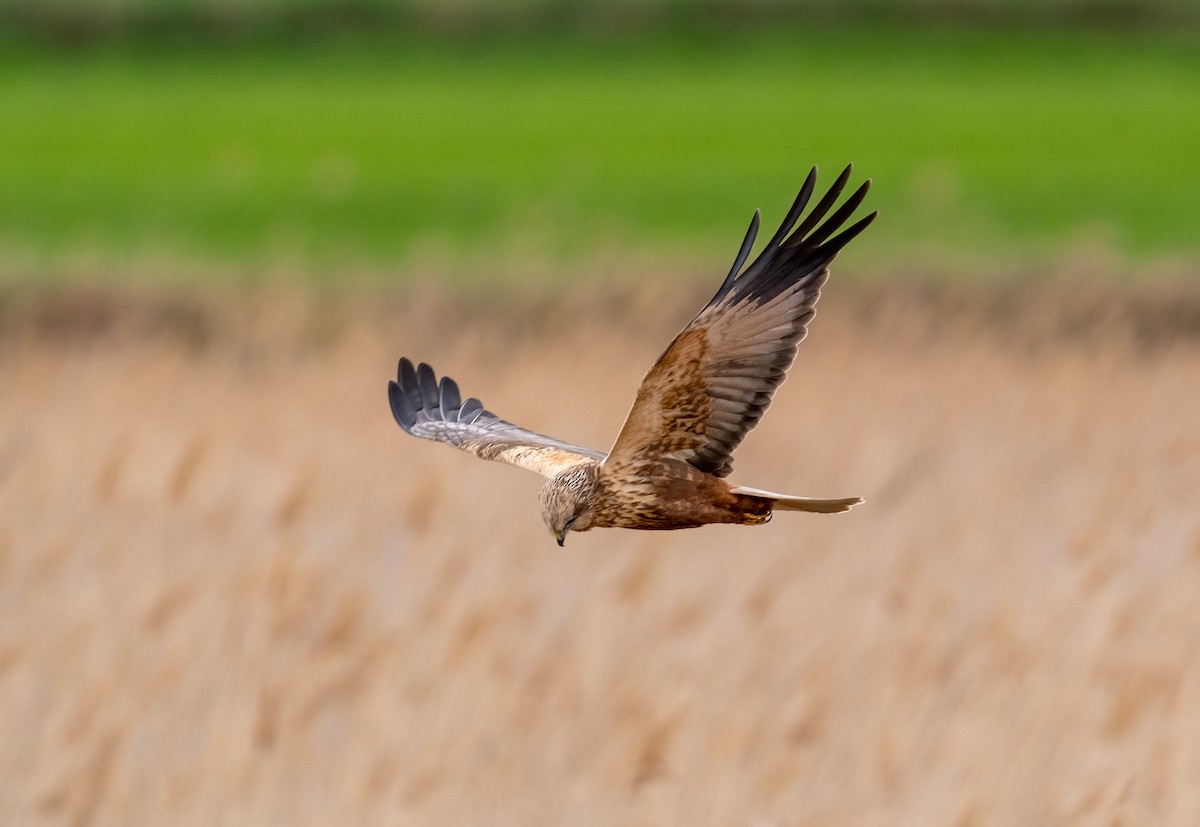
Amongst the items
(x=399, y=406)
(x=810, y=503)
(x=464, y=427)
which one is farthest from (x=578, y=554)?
(x=810, y=503)

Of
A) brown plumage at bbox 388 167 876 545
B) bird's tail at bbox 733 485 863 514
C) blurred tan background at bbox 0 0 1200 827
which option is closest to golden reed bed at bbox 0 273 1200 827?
blurred tan background at bbox 0 0 1200 827

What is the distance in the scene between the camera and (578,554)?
5008 mm

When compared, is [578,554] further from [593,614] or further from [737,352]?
[737,352]

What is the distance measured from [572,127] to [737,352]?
13975mm

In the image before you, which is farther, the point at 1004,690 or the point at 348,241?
the point at 348,241

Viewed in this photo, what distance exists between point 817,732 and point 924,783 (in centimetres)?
27

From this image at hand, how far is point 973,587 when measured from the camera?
4.87m

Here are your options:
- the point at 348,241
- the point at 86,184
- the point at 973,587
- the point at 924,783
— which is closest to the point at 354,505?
the point at 973,587

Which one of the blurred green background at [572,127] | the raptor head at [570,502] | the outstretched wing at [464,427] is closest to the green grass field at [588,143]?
the blurred green background at [572,127]

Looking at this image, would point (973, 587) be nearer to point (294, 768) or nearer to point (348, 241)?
point (294, 768)

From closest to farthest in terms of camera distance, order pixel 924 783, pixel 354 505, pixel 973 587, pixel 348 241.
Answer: pixel 924 783, pixel 973 587, pixel 354 505, pixel 348 241

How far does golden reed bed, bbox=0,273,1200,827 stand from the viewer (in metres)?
3.96

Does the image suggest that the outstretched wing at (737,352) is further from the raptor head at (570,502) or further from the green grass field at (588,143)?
the green grass field at (588,143)

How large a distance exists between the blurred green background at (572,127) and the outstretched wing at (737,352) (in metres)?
6.24
